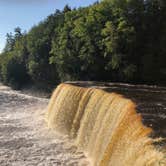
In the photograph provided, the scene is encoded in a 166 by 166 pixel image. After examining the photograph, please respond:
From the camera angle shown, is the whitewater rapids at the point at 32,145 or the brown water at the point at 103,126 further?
the whitewater rapids at the point at 32,145

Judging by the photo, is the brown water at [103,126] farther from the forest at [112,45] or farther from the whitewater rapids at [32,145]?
the forest at [112,45]

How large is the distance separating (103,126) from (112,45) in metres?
20.8

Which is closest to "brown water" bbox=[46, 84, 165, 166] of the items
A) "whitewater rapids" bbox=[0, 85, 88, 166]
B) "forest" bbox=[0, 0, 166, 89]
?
"whitewater rapids" bbox=[0, 85, 88, 166]

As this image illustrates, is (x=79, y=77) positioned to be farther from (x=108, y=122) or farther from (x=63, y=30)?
(x=108, y=122)

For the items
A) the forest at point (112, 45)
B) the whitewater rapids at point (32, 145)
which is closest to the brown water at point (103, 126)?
the whitewater rapids at point (32, 145)

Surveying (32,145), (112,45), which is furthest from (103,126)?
(112,45)

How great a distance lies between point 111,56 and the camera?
37031 millimetres

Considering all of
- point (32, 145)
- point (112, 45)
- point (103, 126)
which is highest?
point (112, 45)

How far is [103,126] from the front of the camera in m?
15.3

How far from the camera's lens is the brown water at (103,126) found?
10906 mm

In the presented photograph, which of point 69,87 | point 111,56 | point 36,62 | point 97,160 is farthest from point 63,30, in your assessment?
point 97,160

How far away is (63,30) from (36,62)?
23.7ft

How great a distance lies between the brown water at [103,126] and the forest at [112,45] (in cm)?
1133

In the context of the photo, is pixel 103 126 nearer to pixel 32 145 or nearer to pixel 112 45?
pixel 32 145
